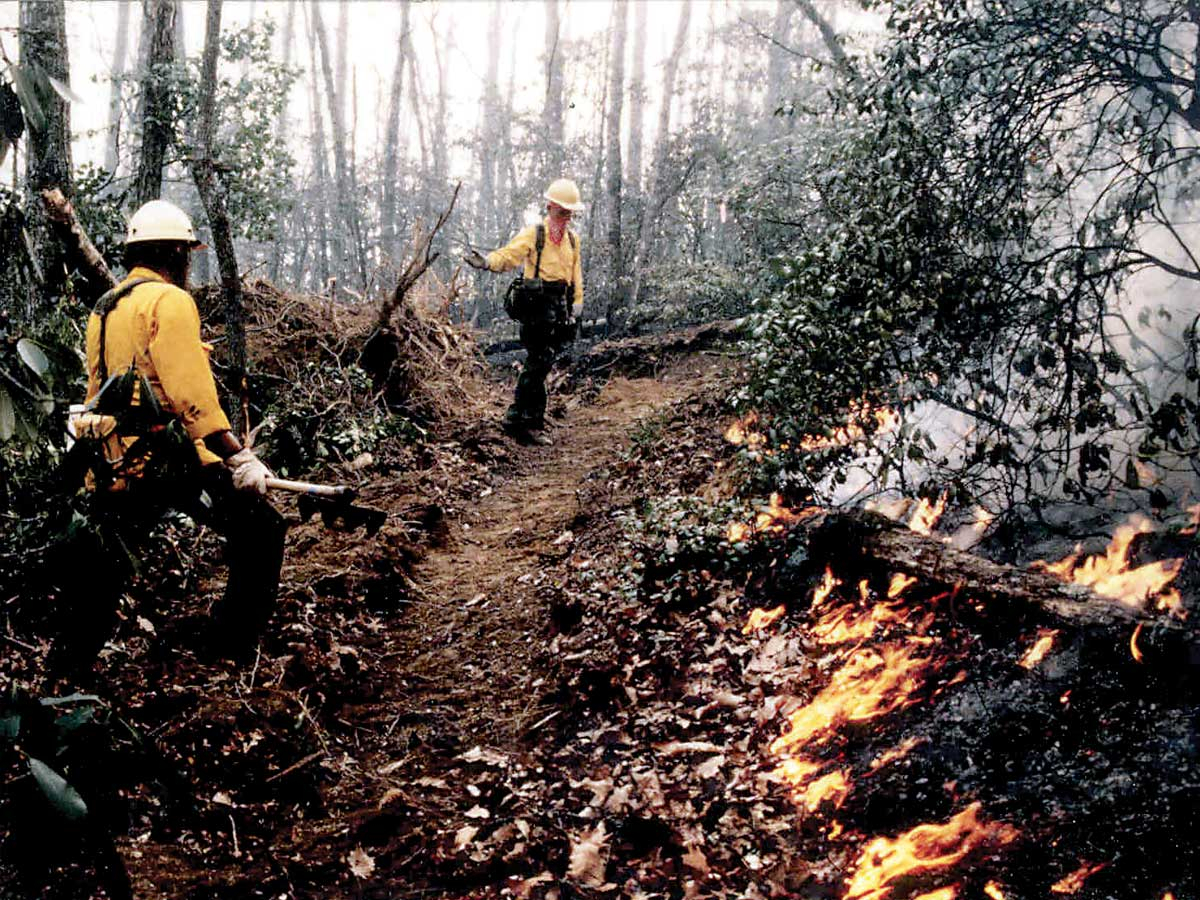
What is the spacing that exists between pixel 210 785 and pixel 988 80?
621 cm

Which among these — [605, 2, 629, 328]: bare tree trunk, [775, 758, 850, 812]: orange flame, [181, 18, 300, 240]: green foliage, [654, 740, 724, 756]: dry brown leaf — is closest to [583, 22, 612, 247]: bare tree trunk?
[605, 2, 629, 328]: bare tree trunk

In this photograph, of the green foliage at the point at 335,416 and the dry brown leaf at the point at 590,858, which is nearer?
the dry brown leaf at the point at 590,858

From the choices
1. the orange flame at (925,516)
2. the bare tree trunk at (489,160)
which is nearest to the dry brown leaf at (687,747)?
the orange flame at (925,516)

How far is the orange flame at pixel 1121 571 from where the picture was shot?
4.99 meters

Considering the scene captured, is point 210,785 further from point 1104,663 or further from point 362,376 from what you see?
point 362,376

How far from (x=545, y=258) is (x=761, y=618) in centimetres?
538

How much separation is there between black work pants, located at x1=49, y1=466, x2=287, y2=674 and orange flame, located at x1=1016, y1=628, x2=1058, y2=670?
3.84m

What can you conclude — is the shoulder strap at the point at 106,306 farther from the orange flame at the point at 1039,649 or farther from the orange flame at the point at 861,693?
the orange flame at the point at 1039,649

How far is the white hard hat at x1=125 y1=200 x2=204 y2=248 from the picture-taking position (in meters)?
4.16

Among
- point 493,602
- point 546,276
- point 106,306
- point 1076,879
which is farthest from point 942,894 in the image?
point 546,276

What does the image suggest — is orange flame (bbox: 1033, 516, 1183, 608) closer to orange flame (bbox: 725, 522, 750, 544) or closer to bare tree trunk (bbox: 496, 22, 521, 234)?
orange flame (bbox: 725, 522, 750, 544)

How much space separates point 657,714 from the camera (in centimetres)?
453

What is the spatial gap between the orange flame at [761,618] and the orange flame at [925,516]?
6.46 feet

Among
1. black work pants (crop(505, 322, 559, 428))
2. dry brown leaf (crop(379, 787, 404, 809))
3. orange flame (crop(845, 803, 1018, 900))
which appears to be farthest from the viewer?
black work pants (crop(505, 322, 559, 428))
